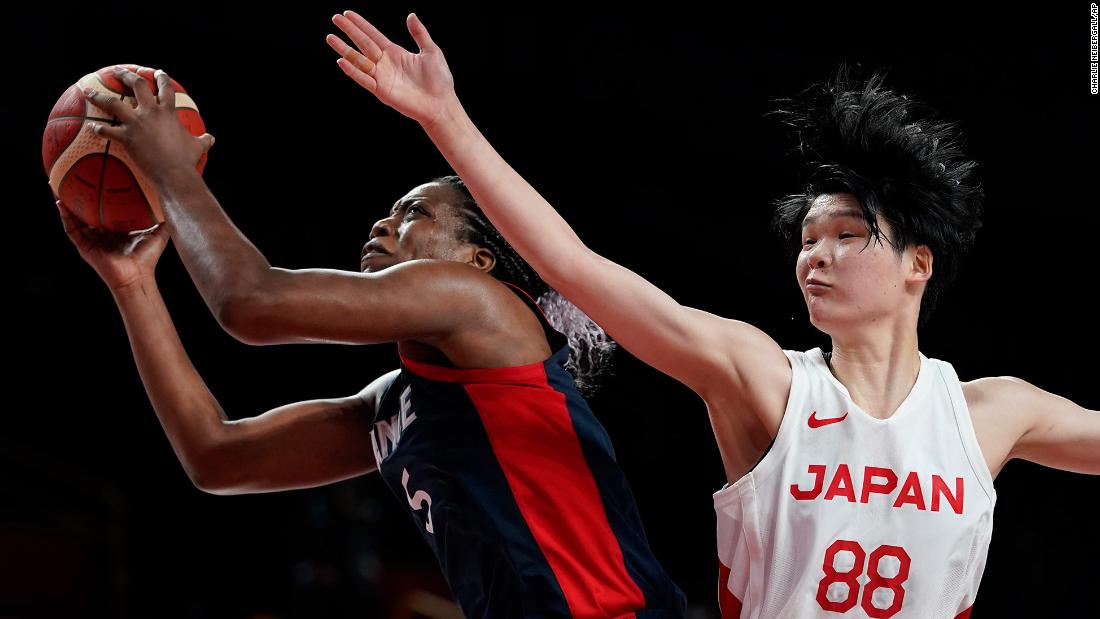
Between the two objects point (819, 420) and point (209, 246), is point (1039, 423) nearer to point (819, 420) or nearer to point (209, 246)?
point (819, 420)

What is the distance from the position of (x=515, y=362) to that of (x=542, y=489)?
0.28 meters

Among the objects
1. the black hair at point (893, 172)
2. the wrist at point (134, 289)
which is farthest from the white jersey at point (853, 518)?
the wrist at point (134, 289)

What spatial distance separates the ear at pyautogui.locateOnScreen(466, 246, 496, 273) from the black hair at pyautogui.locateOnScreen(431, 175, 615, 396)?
11mm

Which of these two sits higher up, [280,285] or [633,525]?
[280,285]

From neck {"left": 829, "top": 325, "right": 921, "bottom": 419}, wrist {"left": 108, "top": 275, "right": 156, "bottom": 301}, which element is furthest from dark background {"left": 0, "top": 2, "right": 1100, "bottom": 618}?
neck {"left": 829, "top": 325, "right": 921, "bottom": 419}

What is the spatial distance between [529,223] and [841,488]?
0.80 meters

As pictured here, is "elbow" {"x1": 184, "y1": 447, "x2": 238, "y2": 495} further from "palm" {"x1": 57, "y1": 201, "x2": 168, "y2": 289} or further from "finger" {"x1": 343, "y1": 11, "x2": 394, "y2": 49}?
"finger" {"x1": 343, "y1": 11, "x2": 394, "y2": 49}

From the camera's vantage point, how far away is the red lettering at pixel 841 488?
2197 mm

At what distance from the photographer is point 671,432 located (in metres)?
7.59

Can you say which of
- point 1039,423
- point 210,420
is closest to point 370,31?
point 210,420

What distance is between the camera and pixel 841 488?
7.22 ft

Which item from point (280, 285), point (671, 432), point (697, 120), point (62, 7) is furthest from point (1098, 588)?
point (62, 7)

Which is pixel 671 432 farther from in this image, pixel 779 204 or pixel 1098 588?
pixel 779 204

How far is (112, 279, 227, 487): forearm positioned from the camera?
2840 millimetres
